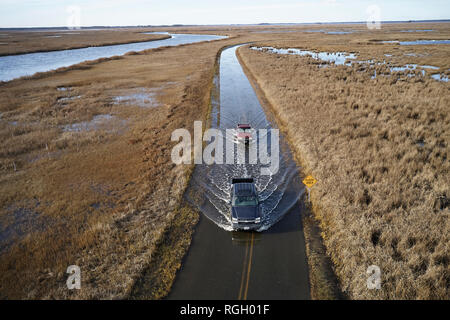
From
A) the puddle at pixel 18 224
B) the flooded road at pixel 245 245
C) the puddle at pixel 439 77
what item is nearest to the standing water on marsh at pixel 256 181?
the flooded road at pixel 245 245

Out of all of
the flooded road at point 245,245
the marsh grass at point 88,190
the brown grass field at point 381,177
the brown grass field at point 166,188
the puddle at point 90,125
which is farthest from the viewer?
the puddle at point 90,125

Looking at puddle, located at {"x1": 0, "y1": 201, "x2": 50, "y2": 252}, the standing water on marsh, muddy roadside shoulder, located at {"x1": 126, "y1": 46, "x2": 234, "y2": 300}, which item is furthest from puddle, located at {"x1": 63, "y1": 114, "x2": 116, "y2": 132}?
muddy roadside shoulder, located at {"x1": 126, "y1": 46, "x2": 234, "y2": 300}

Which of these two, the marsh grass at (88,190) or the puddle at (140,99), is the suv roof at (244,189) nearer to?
the marsh grass at (88,190)

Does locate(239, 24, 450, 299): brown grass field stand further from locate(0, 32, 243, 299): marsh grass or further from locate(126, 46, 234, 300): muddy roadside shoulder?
locate(0, 32, 243, 299): marsh grass

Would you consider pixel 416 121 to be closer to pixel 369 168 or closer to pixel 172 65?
pixel 369 168

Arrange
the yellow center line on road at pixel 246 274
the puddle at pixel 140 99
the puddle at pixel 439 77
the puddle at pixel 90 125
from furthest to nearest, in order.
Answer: the puddle at pixel 439 77 → the puddle at pixel 140 99 → the puddle at pixel 90 125 → the yellow center line on road at pixel 246 274

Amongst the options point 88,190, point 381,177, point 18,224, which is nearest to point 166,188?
point 88,190
